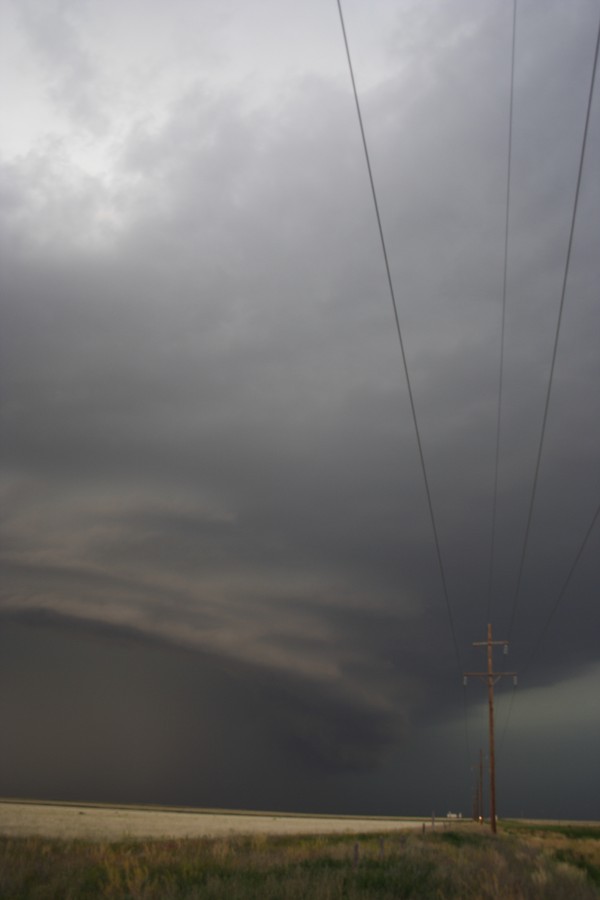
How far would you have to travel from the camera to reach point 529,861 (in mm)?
34562

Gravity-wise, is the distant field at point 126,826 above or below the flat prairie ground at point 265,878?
below

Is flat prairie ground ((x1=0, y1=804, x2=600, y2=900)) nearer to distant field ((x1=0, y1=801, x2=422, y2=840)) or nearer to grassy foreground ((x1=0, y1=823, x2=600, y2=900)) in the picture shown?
grassy foreground ((x1=0, y1=823, x2=600, y2=900))

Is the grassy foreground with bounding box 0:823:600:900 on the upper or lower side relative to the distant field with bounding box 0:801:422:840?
upper

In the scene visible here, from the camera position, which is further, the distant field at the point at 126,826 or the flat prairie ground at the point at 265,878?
the distant field at the point at 126,826

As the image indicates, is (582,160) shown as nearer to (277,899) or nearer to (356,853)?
(277,899)

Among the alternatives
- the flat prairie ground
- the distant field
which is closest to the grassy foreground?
the flat prairie ground

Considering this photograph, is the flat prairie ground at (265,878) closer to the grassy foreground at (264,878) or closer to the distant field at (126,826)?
the grassy foreground at (264,878)

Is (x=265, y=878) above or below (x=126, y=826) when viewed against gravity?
above

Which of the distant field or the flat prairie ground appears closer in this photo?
the flat prairie ground

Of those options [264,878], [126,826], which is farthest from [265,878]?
[126,826]

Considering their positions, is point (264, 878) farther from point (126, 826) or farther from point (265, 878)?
point (126, 826)

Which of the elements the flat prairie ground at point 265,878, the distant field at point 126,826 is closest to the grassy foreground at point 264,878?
the flat prairie ground at point 265,878

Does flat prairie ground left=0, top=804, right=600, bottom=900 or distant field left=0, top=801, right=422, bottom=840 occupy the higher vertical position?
flat prairie ground left=0, top=804, right=600, bottom=900

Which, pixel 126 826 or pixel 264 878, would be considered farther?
pixel 126 826
